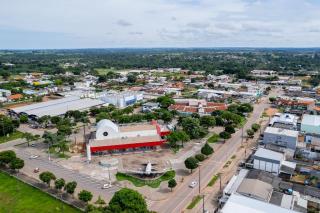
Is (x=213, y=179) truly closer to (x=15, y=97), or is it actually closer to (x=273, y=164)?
(x=273, y=164)

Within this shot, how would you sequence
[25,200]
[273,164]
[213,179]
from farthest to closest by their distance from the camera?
[273,164]
[213,179]
[25,200]

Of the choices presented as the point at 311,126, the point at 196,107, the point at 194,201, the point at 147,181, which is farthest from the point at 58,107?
the point at 311,126

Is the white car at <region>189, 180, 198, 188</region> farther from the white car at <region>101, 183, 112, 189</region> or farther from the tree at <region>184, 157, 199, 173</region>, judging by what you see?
the white car at <region>101, 183, 112, 189</region>

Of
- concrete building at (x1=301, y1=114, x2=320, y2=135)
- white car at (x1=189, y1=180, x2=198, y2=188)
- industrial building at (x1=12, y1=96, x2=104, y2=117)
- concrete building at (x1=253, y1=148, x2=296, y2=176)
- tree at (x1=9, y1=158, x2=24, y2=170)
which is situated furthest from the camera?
industrial building at (x1=12, y1=96, x2=104, y2=117)

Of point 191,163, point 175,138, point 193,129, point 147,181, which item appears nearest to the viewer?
point 147,181

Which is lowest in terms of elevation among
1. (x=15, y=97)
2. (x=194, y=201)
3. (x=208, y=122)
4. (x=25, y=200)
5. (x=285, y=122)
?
(x=25, y=200)

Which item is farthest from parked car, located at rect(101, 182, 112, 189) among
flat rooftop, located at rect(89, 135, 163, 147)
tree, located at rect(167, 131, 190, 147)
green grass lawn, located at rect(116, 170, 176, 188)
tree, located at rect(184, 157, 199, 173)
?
tree, located at rect(167, 131, 190, 147)

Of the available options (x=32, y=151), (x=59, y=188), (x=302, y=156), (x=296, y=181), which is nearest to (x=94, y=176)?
(x=59, y=188)
